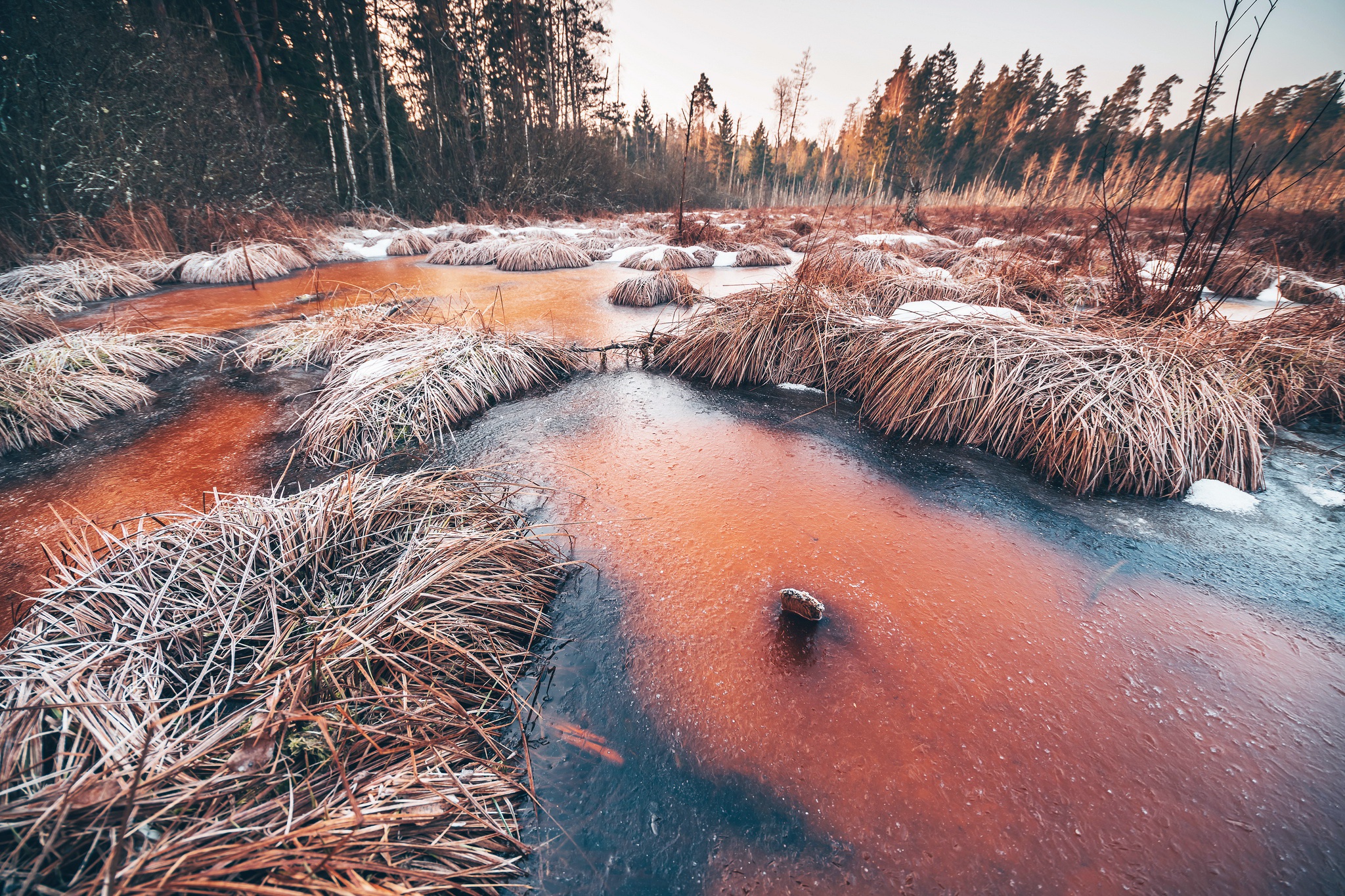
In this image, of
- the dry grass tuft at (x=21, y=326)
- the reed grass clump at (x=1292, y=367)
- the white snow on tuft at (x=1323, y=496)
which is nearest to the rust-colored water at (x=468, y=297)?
the dry grass tuft at (x=21, y=326)

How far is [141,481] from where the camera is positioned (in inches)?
82.7

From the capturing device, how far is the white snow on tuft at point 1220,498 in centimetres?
203

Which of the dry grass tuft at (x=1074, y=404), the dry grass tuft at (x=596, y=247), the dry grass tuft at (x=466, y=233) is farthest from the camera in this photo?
the dry grass tuft at (x=466, y=233)

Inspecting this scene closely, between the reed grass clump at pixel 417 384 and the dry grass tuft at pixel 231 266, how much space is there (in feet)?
14.5

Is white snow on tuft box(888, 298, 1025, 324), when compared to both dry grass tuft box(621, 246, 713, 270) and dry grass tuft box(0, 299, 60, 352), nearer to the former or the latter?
dry grass tuft box(621, 246, 713, 270)

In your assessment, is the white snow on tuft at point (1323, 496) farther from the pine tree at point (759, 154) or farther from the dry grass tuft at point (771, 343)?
the pine tree at point (759, 154)

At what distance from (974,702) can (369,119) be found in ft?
56.4

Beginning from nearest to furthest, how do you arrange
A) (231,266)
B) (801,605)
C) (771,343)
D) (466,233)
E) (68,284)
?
(801,605), (771,343), (68,284), (231,266), (466,233)

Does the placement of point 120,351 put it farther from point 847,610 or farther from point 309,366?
point 847,610

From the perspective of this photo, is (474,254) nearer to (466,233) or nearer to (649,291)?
(466,233)

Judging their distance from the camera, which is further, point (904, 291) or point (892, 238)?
point (892, 238)

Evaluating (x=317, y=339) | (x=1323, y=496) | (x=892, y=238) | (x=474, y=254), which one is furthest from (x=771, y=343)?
(x=892, y=238)

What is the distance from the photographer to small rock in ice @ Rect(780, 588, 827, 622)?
4.71 feet

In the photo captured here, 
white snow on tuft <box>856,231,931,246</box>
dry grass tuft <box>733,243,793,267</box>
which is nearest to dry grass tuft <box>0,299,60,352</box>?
dry grass tuft <box>733,243,793,267</box>
